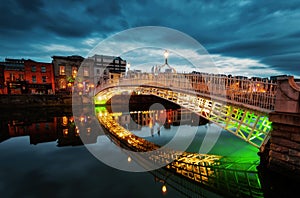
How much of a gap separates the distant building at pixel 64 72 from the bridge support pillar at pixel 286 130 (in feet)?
149

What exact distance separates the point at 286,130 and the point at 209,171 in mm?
3907

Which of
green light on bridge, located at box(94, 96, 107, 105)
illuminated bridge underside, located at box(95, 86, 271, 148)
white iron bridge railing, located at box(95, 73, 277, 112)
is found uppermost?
white iron bridge railing, located at box(95, 73, 277, 112)

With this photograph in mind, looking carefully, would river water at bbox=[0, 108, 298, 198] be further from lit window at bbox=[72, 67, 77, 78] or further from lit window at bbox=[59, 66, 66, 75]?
lit window at bbox=[72, 67, 77, 78]

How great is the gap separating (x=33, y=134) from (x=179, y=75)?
15.5 m

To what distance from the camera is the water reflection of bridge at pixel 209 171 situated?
6.79 meters

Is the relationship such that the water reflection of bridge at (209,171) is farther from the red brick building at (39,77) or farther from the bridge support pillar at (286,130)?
the red brick building at (39,77)

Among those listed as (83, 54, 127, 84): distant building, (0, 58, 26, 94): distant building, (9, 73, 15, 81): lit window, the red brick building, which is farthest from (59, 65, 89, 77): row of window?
(9, 73, 15, 81): lit window

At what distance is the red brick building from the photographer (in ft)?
125

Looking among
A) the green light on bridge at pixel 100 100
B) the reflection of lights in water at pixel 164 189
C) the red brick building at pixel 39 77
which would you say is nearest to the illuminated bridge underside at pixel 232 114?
the reflection of lights in water at pixel 164 189

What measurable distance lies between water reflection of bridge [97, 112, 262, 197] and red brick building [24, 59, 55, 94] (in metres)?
39.0

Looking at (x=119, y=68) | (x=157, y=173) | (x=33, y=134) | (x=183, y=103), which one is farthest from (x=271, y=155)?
(x=119, y=68)

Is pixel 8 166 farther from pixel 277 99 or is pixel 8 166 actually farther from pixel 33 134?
pixel 277 99

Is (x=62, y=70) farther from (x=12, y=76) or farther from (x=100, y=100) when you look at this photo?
(x=100, y=100)

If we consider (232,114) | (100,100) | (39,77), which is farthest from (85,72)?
(232,114)
